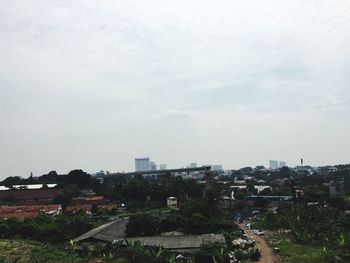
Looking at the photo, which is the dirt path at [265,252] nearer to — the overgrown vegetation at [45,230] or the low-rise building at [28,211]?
the overgrown vegetation at [45,230]

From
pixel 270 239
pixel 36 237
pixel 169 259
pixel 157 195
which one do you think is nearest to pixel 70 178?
pixel 157 195

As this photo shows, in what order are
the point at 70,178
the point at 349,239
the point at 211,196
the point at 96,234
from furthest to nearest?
the point at 70,178 < the point at 211,196 < the point at 96,234 < the point at 349,239

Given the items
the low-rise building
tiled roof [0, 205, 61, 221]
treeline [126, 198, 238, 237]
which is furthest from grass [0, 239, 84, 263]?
the low-rise building

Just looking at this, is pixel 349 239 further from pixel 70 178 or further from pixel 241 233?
pixel 70 178

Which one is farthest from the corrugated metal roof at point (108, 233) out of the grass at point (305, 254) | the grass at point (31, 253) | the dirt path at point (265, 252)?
the grass at point (305, 254)

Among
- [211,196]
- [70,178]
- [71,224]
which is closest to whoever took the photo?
[71,224]

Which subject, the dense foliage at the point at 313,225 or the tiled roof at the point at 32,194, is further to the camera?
the tiled roof at the point at 32,194

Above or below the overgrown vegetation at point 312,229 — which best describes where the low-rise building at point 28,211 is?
above

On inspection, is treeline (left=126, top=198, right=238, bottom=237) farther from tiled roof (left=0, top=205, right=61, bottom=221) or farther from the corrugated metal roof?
tiled roof (left=0, top=205, right=61, bottom=221)
